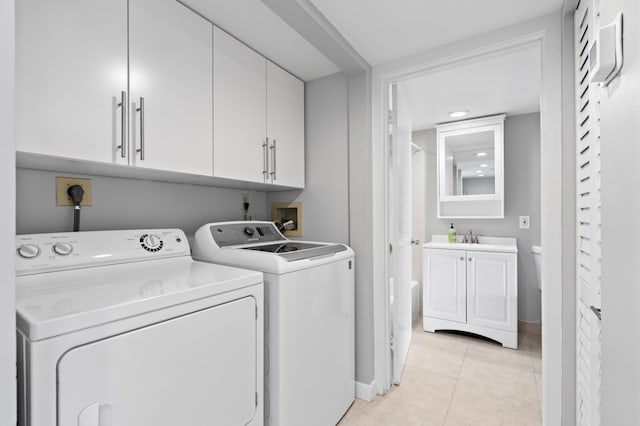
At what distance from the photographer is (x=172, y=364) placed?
0.93 metres

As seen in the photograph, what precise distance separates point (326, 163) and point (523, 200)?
233cm

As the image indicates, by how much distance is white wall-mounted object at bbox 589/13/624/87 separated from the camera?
638 millimetres

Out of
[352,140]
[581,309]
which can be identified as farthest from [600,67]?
[352,140]

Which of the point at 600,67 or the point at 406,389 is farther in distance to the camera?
the point at 406,389

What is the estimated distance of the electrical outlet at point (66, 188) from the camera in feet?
4.36

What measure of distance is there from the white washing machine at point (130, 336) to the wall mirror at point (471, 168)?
2835 mm

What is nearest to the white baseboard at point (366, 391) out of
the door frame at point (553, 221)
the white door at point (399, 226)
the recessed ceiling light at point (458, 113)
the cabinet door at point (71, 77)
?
the white door at point (399, 226)

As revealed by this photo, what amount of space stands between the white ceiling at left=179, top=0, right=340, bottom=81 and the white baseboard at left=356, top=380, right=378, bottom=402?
210cm

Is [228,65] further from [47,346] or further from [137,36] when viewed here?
[47,346]

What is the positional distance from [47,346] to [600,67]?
4.70 feet

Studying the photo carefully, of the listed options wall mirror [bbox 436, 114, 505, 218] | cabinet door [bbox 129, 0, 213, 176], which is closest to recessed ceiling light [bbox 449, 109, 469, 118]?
wall mirror [bbox 436, 114, 505, 218]

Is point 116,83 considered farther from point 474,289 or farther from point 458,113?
point 474,289

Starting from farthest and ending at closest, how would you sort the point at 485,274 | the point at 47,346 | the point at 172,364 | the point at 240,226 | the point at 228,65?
the point at 485,274 → the point at 240,226 → the point at 228,65 → the point at 172,364 → the point at 47,346

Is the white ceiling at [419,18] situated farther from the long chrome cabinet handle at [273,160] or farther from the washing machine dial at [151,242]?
the washing machine dial at [151,242]
